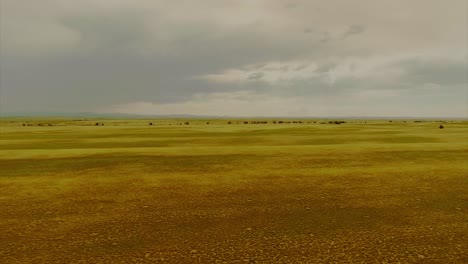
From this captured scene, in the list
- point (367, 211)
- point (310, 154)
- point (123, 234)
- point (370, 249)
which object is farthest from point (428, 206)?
point (310, 154)

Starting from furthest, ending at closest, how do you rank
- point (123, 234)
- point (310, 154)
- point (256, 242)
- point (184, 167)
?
point (310, 154) < point (184, 167) < point (123, 234) < point (256, 242)

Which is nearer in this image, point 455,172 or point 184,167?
point 455,172

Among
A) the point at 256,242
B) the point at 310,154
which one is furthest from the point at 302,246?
the point at 310,154

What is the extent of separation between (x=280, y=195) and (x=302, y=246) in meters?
6.35

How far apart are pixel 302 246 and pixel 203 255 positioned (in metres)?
2.95

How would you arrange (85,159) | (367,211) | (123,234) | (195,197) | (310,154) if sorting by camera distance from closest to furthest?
(123,234), (367,211), (195,197), (85,159), (310,154)

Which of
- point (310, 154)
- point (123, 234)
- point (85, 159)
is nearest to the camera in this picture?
point (123, 234)

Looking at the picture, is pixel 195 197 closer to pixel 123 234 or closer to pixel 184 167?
pixel 123 234

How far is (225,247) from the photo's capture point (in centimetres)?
1089

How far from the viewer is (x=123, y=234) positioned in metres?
12.1

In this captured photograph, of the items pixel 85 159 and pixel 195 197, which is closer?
pixel 195 197

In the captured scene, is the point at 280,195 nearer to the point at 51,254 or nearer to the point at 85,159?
the point at 51,254

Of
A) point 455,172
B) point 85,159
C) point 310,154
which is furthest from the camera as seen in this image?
point 310,154

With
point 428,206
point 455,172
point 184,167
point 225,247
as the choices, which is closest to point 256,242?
point 225,247
